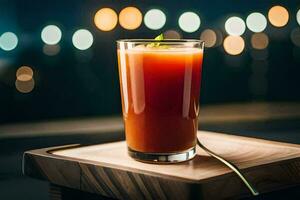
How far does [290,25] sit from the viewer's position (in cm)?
2159

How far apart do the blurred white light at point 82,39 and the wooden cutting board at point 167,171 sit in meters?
14.2

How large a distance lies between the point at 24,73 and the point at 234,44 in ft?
25.7

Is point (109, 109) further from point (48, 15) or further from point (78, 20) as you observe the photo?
point (78, 20)

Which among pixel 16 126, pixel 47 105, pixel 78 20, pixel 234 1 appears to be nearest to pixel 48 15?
pixel 78 20

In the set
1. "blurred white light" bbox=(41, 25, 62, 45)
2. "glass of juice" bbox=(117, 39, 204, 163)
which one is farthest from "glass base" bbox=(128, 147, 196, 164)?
"blurred white light" bbox=(41, 25, 62, 45)

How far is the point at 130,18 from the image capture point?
54.3 ft

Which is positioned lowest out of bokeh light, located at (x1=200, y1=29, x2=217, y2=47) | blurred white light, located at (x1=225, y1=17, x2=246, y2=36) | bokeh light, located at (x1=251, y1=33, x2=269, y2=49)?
bokeh light, located at (x1=251, y1=33, x2=269, y2=49)

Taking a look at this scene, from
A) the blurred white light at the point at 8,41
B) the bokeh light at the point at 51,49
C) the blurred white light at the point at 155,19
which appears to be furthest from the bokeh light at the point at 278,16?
the blurred white light at the point at 8,41

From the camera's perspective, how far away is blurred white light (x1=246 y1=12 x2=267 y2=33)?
19719 millimetres

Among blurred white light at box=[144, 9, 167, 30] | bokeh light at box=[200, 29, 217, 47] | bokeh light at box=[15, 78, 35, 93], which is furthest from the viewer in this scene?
bokeh light at box=[200, 29, 217, 47]

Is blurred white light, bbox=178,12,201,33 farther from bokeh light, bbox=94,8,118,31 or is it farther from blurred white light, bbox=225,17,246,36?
bokeh light, bbox=94,8,118,31

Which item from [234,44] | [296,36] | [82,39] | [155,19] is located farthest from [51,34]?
[296,36]

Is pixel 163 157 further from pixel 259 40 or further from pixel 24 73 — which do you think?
pixel 259 40

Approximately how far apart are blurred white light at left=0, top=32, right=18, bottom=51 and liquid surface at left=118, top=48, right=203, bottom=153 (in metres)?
13.2
